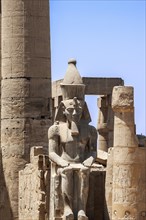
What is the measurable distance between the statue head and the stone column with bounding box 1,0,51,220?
25.6 feet

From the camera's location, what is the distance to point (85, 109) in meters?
30.3

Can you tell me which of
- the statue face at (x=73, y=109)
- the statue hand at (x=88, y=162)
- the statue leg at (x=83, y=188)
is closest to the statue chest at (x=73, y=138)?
the statue face at (x=73, y=109)

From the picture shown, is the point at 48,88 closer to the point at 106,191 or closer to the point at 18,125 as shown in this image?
the point at 18,125

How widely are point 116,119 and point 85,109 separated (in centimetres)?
192

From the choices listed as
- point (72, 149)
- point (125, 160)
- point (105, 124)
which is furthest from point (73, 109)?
point (105, 124)

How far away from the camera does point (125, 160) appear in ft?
105

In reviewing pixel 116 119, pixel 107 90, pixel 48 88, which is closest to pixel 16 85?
pixel 48 88

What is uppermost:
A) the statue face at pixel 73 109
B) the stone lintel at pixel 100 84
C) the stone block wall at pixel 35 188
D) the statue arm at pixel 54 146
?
the stone lintel at pixel 100 84

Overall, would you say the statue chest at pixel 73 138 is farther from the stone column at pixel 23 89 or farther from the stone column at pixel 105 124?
the stone column at pixel 105 124

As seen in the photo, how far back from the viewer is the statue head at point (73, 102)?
98.5ft

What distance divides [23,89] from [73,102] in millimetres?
8569

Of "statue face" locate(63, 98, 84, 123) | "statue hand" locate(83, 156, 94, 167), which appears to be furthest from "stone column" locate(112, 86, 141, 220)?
"statue face" locate(63, 98, 84, 123)

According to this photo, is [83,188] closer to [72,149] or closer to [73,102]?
[72,149]

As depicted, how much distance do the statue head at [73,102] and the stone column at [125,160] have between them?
1474 millimetres
